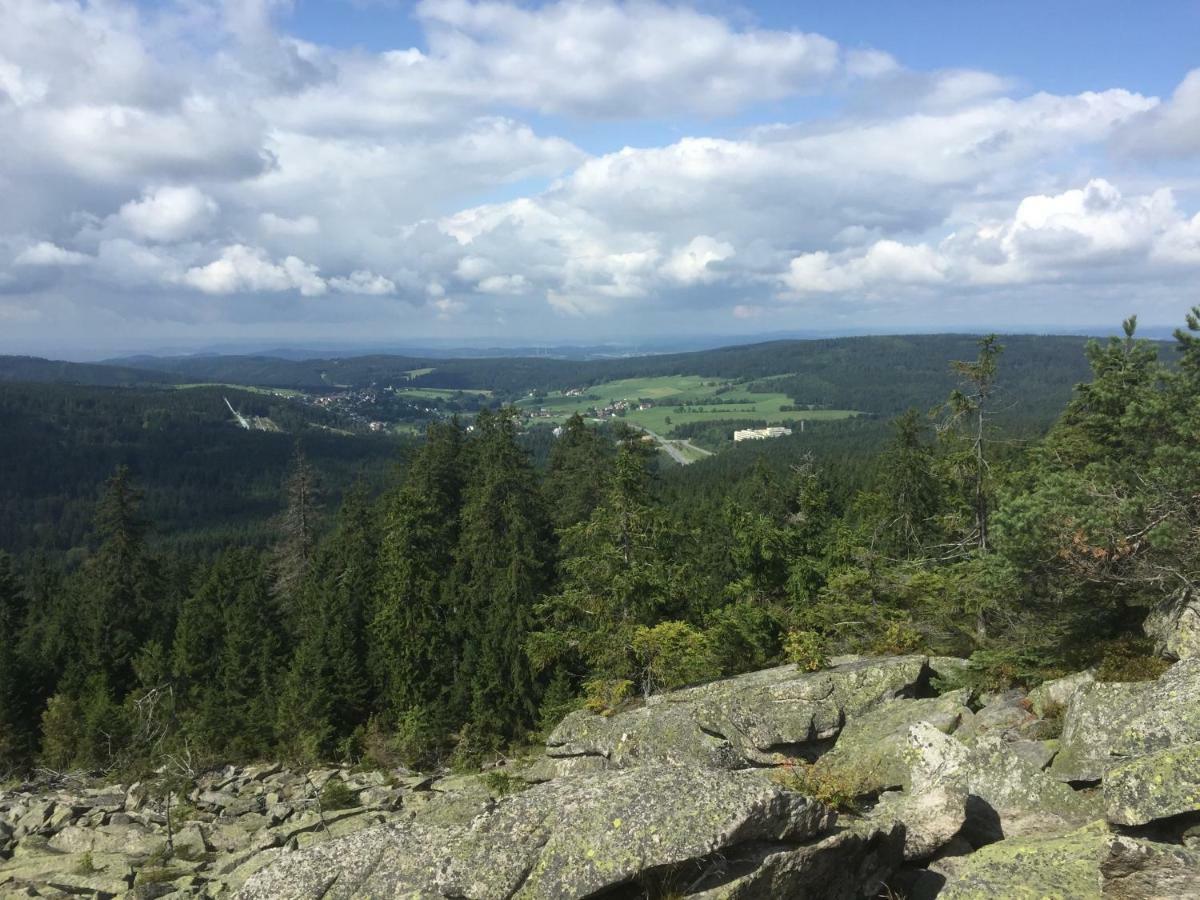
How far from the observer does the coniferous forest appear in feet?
52.1

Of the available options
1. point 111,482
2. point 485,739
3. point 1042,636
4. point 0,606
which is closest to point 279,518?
point 111,482

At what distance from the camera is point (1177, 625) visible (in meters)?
13.6

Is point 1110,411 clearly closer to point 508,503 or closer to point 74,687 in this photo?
point 508,503

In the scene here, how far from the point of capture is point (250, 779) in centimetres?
3150

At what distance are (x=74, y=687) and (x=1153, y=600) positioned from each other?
5316cm

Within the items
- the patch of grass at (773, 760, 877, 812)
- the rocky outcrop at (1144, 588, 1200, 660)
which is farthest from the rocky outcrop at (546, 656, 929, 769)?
the rocky outcrop at (1144, 588, 1200, 660)

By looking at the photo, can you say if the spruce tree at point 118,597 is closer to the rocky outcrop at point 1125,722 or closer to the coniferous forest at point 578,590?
the coniferous forest at point 578,590

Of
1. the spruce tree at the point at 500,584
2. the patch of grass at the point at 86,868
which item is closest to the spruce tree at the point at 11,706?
the spruce tree at the point at 500,584

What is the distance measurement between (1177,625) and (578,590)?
1837 cm

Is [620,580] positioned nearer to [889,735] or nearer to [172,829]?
[889,735]

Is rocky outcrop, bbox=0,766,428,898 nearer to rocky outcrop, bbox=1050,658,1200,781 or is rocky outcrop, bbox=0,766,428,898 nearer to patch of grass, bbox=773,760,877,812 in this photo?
patch of grass, bbox=773,760,877,812

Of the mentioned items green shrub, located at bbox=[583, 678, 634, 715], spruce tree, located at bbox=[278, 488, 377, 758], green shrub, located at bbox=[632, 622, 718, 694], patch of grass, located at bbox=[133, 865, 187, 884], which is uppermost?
Result: green shrub, located at bbox=[632, 622, 718, 694]

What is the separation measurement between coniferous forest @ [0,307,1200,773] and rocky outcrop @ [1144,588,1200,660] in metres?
0.29

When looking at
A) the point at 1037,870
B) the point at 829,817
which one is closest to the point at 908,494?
the point at 829,817
